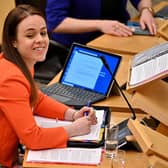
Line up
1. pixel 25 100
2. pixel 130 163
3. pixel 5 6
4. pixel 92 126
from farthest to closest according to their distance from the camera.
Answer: pixel 5 6
pixel 92 126
pixel 25 100
pixel 130 163

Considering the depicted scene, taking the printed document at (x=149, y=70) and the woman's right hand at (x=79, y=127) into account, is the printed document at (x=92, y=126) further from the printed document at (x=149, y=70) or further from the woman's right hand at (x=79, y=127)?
the printed document at (x=149, y=70)

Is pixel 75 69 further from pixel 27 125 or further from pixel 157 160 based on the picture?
pixel 157 160

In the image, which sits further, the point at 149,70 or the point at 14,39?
the point at 14,39

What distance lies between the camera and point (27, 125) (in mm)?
1934

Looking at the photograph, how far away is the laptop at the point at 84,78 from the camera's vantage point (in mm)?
2400

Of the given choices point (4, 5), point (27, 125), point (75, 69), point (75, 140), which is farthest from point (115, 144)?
point (4, 5)

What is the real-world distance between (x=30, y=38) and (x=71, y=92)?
444 mm

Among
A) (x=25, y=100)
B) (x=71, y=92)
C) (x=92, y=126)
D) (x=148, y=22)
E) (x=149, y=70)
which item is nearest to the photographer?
(x=149, y=70)

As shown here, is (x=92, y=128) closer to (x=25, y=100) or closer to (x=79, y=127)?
(x=79, y=127)

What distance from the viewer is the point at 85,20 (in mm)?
3254

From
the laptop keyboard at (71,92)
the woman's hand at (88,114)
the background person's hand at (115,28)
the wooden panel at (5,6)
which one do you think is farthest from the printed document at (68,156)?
the wooden panel at (5,6)

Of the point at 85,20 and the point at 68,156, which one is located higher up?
the point at 85,20

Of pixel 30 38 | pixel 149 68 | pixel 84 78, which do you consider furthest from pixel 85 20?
pixel 149 68

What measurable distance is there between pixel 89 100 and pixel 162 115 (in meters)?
0.86
